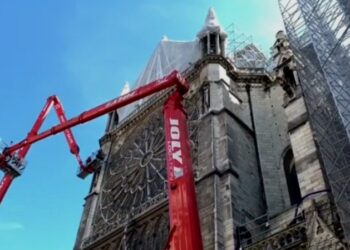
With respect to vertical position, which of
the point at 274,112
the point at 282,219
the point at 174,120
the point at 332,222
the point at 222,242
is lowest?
the point at 332,222

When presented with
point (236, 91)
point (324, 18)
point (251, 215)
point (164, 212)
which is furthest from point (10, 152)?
point (324, 18)

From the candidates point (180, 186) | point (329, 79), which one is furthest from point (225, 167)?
point (180, 186)

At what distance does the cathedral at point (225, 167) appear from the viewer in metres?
10.1

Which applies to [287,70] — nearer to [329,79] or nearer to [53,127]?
[329,79]

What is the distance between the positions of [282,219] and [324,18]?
15.0ft

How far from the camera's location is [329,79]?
1016 cm

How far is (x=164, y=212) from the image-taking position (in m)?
13.6

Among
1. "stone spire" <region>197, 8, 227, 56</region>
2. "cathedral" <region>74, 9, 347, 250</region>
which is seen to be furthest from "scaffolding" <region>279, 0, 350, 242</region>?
"stone spire" <region>197, 8, 227, 56</region>

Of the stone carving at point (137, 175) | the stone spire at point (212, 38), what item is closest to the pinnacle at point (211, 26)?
the stone spire at point (212, 38)

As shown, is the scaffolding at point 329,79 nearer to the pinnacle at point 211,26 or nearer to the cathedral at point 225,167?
the cathedral at point 225,167

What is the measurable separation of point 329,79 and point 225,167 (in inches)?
138

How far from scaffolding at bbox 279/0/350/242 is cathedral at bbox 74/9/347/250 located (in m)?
0.41

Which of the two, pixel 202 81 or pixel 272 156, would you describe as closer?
pixel 272 156

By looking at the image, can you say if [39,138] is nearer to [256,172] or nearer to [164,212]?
[164,212]
